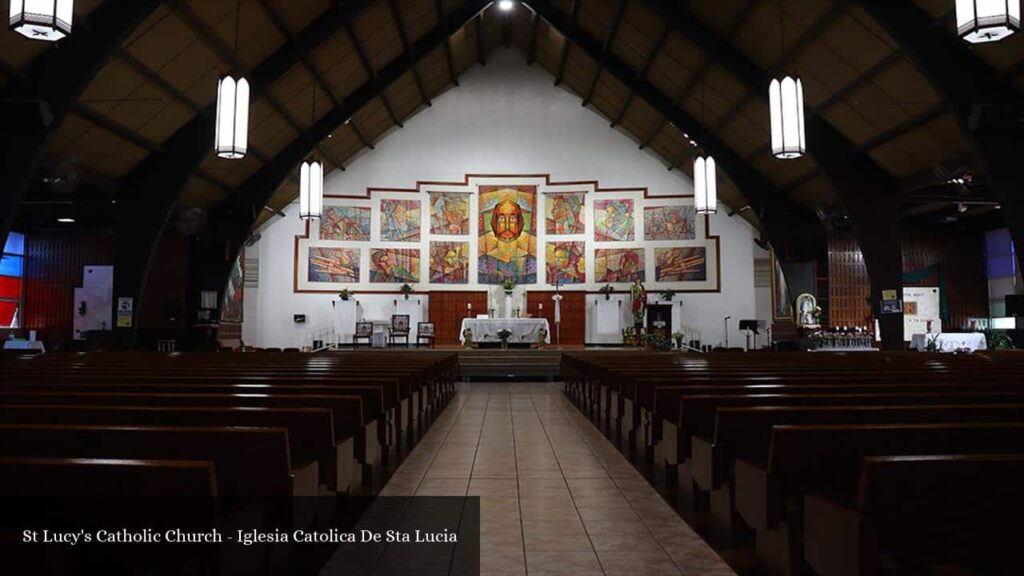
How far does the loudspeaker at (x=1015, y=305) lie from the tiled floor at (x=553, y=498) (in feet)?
44.5

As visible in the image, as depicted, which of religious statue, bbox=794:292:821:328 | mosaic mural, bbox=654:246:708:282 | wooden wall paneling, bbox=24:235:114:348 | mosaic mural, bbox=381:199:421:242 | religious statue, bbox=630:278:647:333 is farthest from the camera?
mosaic mural, bbox=381:199:421:242

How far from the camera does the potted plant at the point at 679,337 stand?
16.5 metres

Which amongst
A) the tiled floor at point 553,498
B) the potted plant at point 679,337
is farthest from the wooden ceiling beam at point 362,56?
the potted plant at point 679,337

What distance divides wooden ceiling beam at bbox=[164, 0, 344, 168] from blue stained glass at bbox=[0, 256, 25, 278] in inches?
330

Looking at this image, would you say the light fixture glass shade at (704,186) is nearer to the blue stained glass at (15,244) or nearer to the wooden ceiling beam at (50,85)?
the wooden ceiling beam at (50,85)

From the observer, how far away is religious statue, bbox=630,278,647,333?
17.6m

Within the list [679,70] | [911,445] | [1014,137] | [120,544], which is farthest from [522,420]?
[679,70]

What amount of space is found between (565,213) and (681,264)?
3.83m

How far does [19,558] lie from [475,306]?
17672 mm

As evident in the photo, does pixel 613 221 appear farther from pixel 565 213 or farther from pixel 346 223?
pixel 346 223

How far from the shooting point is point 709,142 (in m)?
14.2

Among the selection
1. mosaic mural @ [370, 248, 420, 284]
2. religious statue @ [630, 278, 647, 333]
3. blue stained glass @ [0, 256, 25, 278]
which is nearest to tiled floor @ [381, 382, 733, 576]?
religious statue @ [630, 278, 647, 333]

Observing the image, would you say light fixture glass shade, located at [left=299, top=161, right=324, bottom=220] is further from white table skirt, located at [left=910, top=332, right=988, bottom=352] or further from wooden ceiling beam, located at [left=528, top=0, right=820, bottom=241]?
white table skirt, located at [left=910, top=332, right=988, bottom=352]

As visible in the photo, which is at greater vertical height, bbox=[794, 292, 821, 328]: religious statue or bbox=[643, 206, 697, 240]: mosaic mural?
bbox=[643, 206, 697, 240]: mosaic mural
